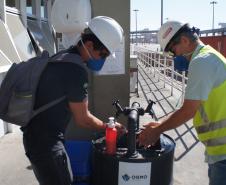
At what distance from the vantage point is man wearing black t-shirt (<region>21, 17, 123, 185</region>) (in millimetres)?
2246

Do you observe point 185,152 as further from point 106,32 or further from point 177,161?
point 106,32

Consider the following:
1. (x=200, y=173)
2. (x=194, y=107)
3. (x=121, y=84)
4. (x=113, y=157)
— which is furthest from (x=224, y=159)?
(x=200, y=173)

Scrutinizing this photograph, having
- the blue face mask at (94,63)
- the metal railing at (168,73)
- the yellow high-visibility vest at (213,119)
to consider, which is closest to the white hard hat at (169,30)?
the yellow high-visibility vest at (213,119)

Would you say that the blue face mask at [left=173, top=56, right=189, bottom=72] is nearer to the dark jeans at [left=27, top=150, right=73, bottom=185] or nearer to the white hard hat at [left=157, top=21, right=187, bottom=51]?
the white hard hat at [left=157, top=21, right=187, bottom=51]

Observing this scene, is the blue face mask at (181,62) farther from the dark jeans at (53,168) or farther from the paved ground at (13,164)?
the paved ground at (13,164)

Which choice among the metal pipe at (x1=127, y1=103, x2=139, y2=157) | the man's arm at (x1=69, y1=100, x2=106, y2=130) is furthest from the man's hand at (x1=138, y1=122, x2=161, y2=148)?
the man's arm at (x1=69, y1=100, x2=106, y2=130)

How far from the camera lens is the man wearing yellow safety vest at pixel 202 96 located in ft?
7.37

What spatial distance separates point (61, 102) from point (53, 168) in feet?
1.47

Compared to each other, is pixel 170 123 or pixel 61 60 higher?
pixel 61 60

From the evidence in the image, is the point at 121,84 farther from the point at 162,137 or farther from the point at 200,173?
the point at 200,173

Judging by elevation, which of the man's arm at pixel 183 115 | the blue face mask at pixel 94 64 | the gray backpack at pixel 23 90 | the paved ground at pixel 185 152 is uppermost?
the blue face mask at pixel 94 64

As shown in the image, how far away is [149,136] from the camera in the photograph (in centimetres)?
255

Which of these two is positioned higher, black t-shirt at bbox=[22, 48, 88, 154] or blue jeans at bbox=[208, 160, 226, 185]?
black t-shirt at bbox=[22, 48, 88, 154]

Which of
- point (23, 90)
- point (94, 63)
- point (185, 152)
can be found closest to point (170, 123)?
point (94, 63)
